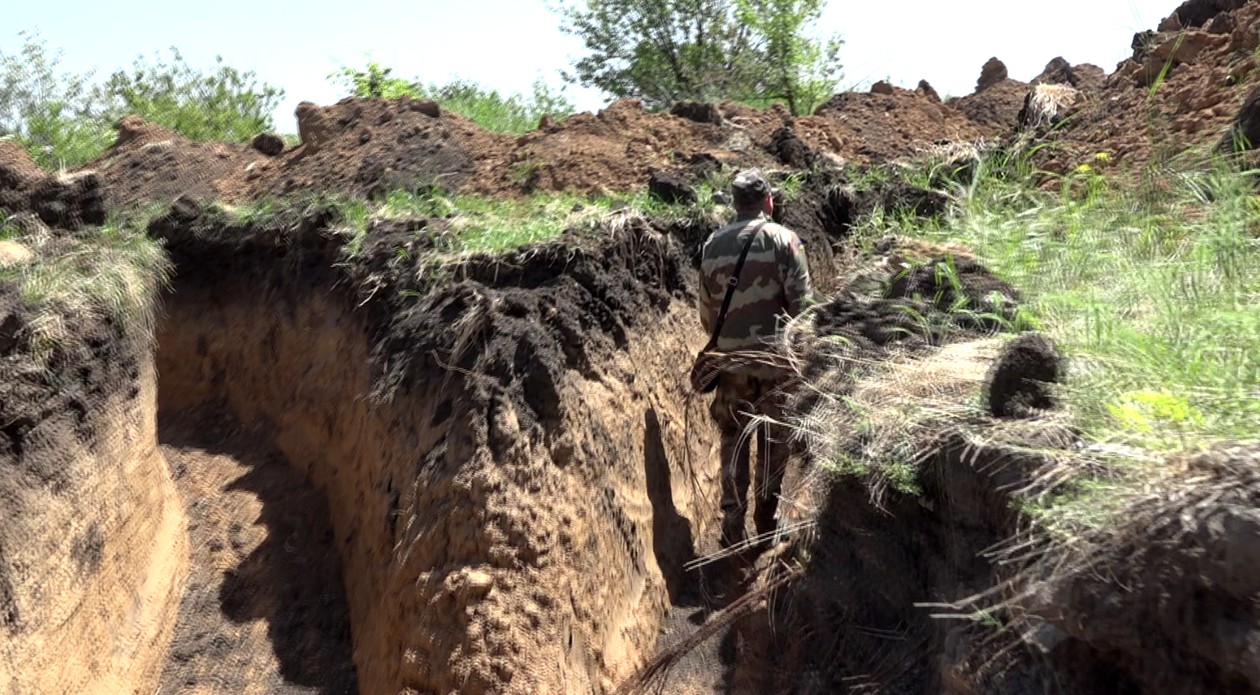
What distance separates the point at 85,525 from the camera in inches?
224

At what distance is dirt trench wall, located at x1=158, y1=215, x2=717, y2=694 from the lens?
5777mm

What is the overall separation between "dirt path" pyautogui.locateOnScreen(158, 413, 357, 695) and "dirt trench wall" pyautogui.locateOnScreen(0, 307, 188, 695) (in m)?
0.15

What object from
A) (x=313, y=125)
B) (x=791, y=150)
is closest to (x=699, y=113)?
(x=791, y=150)

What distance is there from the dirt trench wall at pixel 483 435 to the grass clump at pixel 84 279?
0.42 metres

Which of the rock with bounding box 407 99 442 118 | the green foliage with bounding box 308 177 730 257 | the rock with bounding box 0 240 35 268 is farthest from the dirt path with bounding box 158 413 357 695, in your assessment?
the rock with bounding box 407 99 442 118

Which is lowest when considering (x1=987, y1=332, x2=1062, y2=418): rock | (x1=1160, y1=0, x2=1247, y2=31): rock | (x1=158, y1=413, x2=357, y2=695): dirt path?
(x1=158, y1=413, x2=357, y2=695): dirt path

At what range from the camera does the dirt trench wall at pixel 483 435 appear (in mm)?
5777

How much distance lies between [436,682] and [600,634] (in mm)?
876

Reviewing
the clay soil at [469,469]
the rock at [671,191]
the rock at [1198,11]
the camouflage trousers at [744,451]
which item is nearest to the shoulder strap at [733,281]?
the camouflage trousers at [744,451]

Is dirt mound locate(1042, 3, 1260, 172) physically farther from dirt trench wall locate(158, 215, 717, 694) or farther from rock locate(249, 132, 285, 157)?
rock locate(249, 132, 285, 157)

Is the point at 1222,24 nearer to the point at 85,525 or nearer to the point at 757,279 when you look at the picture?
the point at 757,279

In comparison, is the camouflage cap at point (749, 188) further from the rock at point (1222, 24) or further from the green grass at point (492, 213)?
the rock at point (1222, 24)

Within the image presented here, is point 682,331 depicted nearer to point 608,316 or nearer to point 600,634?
point 608,316

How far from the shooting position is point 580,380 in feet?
21.8
